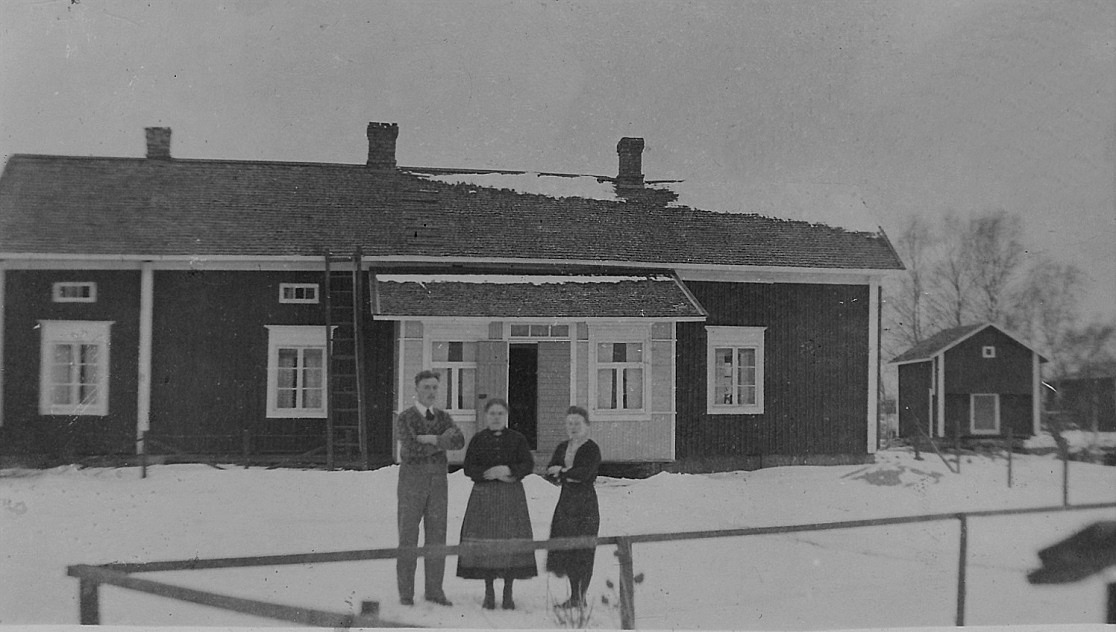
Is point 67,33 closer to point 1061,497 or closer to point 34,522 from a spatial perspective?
point 34,522

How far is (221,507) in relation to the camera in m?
3.66

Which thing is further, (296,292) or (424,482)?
(296,292)

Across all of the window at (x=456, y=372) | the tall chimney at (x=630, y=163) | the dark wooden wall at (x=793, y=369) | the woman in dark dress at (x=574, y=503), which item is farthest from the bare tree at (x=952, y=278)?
the window at (x=456, y=372)

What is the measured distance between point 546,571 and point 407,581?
626 millimetres

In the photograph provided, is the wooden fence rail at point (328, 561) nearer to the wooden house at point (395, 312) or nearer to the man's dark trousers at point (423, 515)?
the man's dark trousers at point (423, 515)

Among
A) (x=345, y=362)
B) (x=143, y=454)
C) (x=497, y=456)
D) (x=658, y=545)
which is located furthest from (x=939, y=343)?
(x=143, y=454)

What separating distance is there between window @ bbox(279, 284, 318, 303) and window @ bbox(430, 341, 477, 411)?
2.05 ft

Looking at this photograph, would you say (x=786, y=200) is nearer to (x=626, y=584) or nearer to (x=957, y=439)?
(x=957, y=439)

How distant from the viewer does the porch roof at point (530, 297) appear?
148 inches

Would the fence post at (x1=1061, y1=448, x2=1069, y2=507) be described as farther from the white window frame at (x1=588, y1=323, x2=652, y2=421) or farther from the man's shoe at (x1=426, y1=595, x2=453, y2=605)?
the man's shoe at (x1=426, y1=595, x2=453, y2=605)

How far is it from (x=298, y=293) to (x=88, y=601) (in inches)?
60.9

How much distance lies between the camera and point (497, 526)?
3553 millimetres

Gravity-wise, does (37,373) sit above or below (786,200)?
below

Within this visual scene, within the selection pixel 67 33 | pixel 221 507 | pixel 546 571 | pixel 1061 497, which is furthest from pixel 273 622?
A: pixel 1061 497
